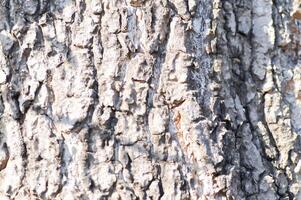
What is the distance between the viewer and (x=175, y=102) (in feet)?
5.36

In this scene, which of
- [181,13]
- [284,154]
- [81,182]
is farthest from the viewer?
[284,154]

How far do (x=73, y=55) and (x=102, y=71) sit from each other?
0.09 m

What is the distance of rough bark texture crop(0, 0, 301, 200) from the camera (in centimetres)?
160

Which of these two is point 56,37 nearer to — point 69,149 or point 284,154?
point 69,149

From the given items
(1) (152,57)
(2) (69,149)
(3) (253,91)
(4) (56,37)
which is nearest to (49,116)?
(2) (69,149)

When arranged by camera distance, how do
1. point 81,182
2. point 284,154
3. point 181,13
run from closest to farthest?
1. point 81,182
2. point 181,13
3. point 284,154

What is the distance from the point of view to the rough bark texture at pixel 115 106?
1601mm

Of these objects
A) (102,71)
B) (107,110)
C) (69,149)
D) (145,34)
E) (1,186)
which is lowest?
(1,186)

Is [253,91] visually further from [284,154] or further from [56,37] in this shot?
[56,37]

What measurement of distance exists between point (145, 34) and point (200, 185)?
447 mm

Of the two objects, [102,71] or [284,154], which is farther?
[284,154]

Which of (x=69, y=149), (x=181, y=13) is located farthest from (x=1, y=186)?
(x=181, y=13)

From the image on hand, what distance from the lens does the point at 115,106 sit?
1623mm

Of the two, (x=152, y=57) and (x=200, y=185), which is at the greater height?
(x=152, y=57)
